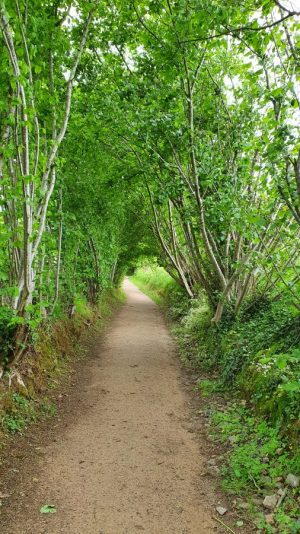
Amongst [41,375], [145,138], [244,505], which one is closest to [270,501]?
[244,505]

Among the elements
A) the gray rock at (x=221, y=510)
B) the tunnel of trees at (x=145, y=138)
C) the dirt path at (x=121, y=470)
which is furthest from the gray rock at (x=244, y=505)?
the tunnel of trees at (x=145, y=138)

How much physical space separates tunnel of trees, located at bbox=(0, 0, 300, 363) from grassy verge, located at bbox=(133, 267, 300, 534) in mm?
797

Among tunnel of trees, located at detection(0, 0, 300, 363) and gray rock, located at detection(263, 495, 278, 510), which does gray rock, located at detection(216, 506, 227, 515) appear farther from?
tunnel of trees, located at detection(0, 0, 300, 363)

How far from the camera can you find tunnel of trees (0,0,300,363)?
16.8ft

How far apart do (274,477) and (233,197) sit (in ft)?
15.2

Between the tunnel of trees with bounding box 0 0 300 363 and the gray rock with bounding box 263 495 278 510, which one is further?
the tunnel of trees with bounding box 0 0 300 363

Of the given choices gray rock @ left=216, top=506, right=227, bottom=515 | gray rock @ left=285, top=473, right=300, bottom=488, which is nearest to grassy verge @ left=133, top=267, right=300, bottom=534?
gray rock @ left=285, top=473, right=300, bottom=488

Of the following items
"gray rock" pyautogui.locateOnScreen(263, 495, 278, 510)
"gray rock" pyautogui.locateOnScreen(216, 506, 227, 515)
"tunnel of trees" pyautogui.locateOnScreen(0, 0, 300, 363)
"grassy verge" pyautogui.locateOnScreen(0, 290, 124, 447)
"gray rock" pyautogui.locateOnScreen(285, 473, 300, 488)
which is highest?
"tunnel of trees" pyautogui.locateOnScreen(0, 0, 300, 363)

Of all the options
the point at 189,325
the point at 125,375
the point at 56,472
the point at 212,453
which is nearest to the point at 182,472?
the point at 212,453

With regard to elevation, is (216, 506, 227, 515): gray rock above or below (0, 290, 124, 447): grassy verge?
below

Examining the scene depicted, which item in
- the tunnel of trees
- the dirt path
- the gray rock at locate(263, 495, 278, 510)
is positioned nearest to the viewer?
the dirt path

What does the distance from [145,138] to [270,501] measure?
6825mm

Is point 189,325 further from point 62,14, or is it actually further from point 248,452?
point 62,14

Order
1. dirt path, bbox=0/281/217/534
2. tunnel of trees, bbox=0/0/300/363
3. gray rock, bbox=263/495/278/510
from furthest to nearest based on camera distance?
tunnel of trees, bbox=0/0/300/363, gray rock, bbox=263/495/278/510, dirt path, bbox=0/281/217/534
